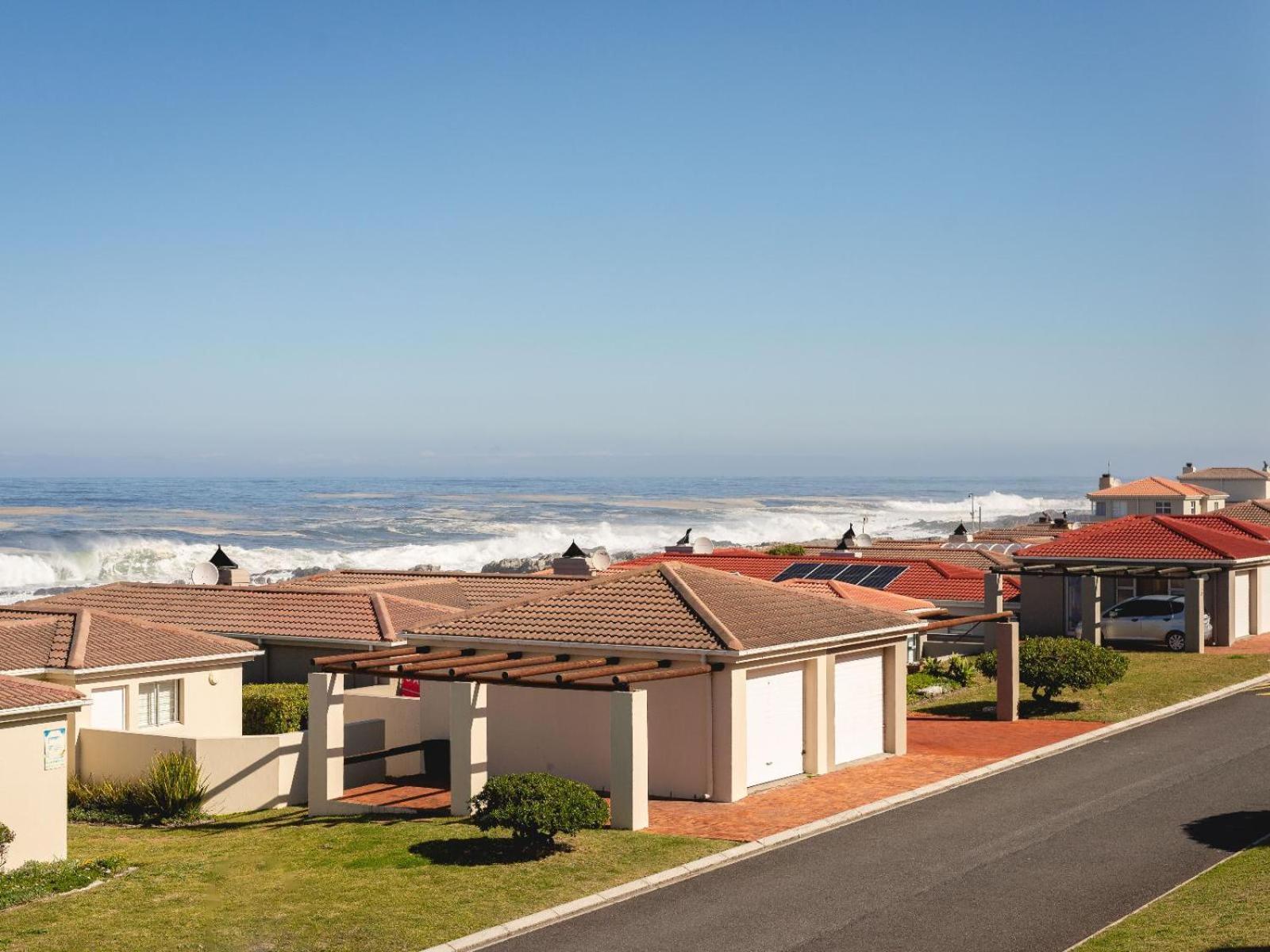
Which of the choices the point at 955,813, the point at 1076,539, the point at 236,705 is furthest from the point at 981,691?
the point at 236,705

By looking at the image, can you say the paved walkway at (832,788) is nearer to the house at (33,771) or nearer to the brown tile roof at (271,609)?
the house at (33,771)

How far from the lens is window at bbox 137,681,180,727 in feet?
94.9

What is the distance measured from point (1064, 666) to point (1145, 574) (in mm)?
11574

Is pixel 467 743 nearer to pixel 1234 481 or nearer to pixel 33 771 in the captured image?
pixel 33 771

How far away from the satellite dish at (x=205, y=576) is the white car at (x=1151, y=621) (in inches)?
A: 1039

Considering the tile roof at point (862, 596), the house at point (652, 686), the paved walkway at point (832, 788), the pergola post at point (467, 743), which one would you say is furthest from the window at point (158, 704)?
the tile roof at point (862, 596)

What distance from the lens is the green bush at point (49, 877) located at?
61.6 ft

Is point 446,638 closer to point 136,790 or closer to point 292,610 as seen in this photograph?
point 136,790

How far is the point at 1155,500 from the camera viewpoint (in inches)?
3391

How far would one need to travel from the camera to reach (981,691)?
3784 cm

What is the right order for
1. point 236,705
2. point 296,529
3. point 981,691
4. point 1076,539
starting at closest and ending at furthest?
point 236,705 < point 981,691 < point 1076,539 < point 296,529

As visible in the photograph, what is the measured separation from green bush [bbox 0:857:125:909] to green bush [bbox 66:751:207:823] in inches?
168

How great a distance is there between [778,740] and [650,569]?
4588mm

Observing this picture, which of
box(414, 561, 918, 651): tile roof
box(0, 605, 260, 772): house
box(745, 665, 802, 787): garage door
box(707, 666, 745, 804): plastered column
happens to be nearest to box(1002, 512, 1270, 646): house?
box(414, 561, 918, 651): tile roof
